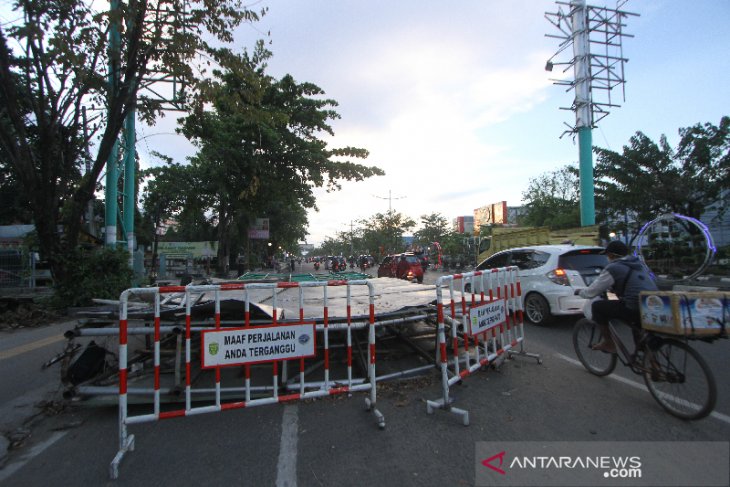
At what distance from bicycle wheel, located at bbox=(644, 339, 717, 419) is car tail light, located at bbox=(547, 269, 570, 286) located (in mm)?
3450

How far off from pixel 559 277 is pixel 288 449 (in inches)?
234

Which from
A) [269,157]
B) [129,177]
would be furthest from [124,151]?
[269,157]

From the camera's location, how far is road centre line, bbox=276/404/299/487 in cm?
260

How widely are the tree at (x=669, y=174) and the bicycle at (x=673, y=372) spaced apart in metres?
18.0

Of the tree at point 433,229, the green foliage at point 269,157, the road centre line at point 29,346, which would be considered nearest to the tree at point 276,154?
the green foliage at point 269,157

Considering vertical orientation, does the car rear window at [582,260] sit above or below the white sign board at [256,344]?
above

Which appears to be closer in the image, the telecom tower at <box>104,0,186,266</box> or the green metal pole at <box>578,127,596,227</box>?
the telecom tower at <box>104,0,186,266</box>

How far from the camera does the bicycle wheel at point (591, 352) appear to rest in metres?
4.45

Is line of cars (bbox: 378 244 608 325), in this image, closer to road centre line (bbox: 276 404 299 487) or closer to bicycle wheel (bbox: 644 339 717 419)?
bicycle wheel (bbox: 644 339 717 419)

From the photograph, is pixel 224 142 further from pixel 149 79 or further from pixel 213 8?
pixel 213 8

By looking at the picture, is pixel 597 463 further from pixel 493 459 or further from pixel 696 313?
pixel 696 313

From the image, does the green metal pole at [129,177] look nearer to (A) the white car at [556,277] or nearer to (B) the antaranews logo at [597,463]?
(A) the white car at [556,277]

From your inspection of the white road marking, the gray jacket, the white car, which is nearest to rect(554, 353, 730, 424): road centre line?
the gray jacket

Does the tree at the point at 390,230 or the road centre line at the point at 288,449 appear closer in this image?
the road centre line at the point at 288,449
